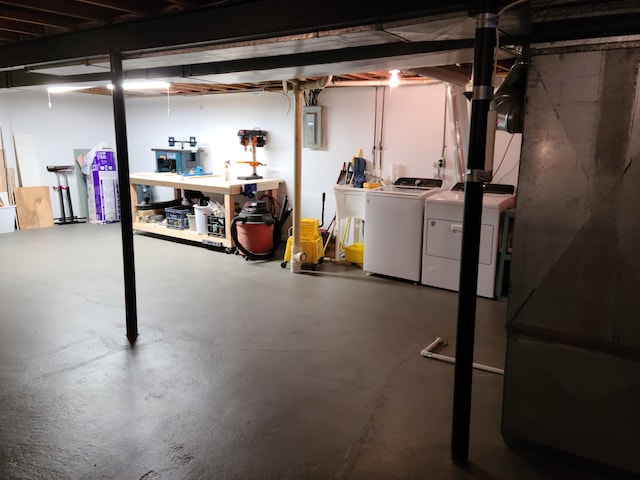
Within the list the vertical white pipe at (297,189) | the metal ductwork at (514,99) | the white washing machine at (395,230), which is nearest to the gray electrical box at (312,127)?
the vertical white pipe at (297,189)

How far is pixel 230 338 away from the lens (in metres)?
3.74

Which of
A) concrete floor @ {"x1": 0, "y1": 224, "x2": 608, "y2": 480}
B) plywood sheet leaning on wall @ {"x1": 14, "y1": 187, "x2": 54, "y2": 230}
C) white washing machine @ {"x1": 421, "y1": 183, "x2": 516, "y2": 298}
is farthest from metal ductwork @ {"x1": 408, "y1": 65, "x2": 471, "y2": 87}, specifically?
plywood sheet leaning on wall @ {"x1": 14, "y1": 187, "x2": 54, "y2": 230}

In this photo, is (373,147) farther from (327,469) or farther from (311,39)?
(327,469)

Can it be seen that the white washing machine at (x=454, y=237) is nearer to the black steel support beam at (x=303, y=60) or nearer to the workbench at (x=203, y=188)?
the black steel support beam at (x=303, y=60)

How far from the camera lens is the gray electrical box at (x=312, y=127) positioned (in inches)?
262

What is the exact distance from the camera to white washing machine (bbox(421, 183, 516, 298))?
4.62 metres

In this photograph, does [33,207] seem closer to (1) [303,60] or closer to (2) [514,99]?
(1) [303,60]

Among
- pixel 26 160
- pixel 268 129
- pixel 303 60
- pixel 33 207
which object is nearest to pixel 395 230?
pixel 303 60

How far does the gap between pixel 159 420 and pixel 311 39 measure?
2.30 meters

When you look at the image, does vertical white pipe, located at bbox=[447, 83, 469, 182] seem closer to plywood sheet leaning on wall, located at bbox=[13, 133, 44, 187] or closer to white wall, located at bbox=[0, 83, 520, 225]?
white wall, located at bbox=[0, 83, 520, 225]

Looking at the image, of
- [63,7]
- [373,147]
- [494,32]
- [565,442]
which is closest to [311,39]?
[494,32]

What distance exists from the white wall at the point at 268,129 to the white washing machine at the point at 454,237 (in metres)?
0.92

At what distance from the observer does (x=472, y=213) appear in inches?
87.5

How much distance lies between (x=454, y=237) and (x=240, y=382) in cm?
272
